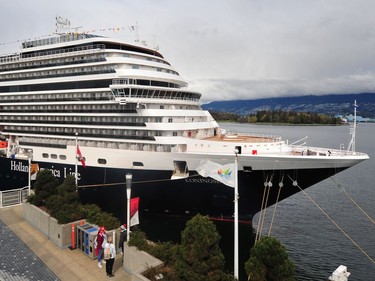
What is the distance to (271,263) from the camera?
8.70 m

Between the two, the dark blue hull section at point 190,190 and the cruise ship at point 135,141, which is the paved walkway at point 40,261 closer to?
the cruise ship at point 135,141

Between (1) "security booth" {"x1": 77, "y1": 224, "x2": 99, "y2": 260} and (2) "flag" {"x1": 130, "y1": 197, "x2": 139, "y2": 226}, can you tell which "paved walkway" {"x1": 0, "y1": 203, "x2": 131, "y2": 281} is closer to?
(1) "security booth" {"x1": 77, "y1": 224, "x2": 99, "y2": 260}

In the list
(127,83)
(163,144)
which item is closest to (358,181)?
(163,144)

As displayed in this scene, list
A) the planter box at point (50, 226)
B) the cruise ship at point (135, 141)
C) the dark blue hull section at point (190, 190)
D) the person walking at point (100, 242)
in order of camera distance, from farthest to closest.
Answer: the cruise ship at point (135, 141)
the dark blue hull section at point (190, 190)
the planter box at point (50, 226)
the person walking at point (100, 242)

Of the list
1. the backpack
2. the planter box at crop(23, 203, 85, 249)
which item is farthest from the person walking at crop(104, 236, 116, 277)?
the planter box at crop(23, 203, 85, 249)

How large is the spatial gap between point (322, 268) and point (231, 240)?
18.8ft

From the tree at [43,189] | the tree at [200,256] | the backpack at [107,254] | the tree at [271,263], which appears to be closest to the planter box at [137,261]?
the backpack at [107,254]

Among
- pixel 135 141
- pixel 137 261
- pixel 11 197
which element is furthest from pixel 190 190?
pixel 11 197

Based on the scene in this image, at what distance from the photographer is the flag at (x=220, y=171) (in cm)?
1088

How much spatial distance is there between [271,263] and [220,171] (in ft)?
11.8

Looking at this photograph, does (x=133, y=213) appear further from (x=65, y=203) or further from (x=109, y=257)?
(x=65, y=203)

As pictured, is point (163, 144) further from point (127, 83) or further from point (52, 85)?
point (52, 85)

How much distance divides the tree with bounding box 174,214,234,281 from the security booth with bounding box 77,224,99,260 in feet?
15.0

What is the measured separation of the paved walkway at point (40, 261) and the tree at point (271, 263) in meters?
4.72
